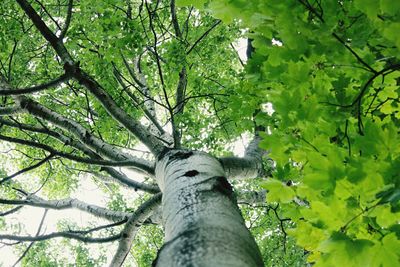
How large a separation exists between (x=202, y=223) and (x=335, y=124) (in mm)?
712

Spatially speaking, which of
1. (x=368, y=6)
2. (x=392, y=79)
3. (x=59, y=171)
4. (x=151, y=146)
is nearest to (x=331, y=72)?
(x=392, y=79)

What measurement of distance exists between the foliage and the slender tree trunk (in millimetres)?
243

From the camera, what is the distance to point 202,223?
1559 mm

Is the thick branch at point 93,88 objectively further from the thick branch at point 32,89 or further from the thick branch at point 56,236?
the thick branch at point 56,236

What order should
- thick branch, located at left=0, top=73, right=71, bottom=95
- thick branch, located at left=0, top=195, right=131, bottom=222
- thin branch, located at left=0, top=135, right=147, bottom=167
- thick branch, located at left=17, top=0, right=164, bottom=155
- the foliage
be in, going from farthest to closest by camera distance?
thick branch, located at left=0, top=195, right=131, bottom=222, thick branch, located at left=17, top=0, right=164, bottom=155, thick branch, located at left=0, top=73, right=71, bottom=95, thin branch, located at left=0, top=135, right=147, bottom=167, the foliage

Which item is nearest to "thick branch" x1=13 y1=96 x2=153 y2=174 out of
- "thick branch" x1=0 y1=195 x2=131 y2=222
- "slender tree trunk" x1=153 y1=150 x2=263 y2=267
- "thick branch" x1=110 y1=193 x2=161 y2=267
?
"thick branch" x1=110 y1=193 x2=161 y2=267

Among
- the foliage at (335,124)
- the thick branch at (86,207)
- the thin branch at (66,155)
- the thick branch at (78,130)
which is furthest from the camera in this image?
the thick branch at (86,207)

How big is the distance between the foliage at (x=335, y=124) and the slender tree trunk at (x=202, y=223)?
0.80ft

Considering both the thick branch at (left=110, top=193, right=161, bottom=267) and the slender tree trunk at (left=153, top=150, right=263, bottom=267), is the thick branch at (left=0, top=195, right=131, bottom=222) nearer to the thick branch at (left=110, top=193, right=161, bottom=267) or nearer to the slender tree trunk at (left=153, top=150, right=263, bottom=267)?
the thick branch at (left=110, top=193, right=161, bottom=267)

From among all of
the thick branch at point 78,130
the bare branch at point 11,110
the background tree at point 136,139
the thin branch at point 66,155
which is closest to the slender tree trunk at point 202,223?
the background tree at point 136,139

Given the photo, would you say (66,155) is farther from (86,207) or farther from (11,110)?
(86,207)

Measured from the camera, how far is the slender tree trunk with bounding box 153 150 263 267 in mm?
1316

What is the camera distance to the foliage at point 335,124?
1.25 metres

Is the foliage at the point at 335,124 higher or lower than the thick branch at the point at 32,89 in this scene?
lower
